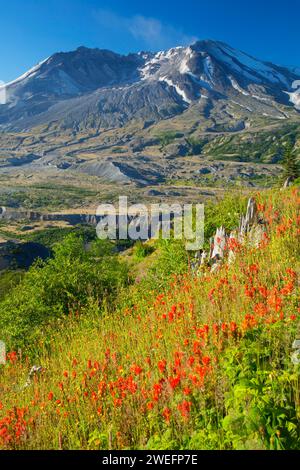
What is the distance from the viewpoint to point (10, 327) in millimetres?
13930

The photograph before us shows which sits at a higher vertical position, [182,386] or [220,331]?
[220,331]

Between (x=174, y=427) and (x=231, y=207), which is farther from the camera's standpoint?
(x=231, y=207)

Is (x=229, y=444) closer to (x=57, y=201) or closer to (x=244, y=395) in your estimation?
(x=244, y=395)

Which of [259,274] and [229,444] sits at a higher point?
[259,274]

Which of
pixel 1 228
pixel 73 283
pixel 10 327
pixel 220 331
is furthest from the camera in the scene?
pixel 1 228

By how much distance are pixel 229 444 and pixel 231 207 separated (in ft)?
41.5
